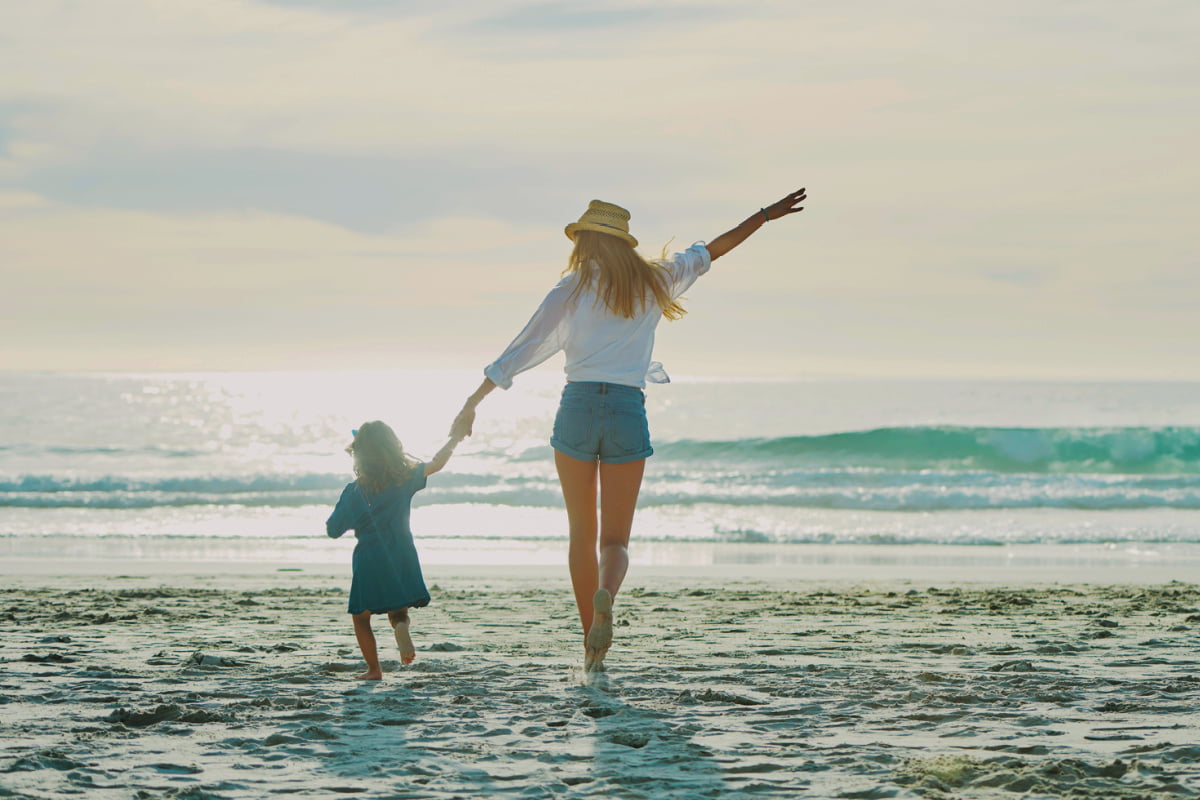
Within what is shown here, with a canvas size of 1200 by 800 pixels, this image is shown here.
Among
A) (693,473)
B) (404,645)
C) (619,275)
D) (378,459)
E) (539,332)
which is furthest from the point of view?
(693,473)

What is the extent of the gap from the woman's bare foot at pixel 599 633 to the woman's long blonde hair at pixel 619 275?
1078 millimetres

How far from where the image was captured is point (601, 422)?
439 centimetres

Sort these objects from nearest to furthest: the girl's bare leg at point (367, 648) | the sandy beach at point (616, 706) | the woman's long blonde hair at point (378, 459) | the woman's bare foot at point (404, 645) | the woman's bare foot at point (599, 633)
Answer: the sandy beach at point (616, 706) < the woman's bare foot at point (599, 633) < the girl's bare leg at point (367, 648) < the woman's long blonde hair at point (378, 459) < the woman's bare foot at point (404, 645)

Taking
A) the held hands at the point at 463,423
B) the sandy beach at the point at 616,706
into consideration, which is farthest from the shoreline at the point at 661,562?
the held hands at the point at 463,423

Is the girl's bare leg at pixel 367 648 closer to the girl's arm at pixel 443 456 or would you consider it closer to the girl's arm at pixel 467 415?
the girl's arm at pixel 443 456

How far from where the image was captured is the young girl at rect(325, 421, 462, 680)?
4.83 m

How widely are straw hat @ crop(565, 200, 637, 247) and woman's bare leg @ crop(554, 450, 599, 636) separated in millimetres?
879

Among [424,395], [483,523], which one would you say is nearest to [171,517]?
[483,523]

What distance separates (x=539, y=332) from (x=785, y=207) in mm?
1135

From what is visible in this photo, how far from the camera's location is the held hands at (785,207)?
15.3 feet

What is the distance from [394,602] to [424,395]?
69.8 metres

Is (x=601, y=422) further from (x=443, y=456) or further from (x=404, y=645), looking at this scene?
(x=404, y=645)

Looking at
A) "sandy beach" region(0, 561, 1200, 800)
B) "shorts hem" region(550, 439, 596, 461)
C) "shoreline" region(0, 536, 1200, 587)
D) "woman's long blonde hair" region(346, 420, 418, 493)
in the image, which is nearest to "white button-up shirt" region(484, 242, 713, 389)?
"shorts hem" region(550, 439, 596, 461)

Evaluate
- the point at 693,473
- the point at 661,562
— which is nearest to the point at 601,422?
the point at 661,562
